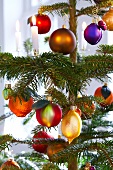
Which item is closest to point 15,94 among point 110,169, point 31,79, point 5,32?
point 31,79

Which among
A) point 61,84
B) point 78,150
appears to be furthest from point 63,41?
point 78,150

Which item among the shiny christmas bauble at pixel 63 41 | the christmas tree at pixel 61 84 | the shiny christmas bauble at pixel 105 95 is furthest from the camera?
the shiny christmas bauble at pixel 105 95

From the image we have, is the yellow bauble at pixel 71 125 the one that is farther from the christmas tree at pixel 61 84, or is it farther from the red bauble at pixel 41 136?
the red bauble at pixel 41 136

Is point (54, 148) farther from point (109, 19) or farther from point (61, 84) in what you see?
point (109, 19)

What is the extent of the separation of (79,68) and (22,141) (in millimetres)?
252

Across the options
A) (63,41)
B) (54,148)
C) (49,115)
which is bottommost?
(54,148)

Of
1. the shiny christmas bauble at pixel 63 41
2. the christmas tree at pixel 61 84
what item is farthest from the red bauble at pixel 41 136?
the shiny christmas bauble at pixel 63 41

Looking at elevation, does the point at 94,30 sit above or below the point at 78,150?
above

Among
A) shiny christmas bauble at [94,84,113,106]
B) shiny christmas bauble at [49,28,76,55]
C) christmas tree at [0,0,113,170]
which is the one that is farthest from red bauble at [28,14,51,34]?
shiny christmas bauble at [94,84,113,106]

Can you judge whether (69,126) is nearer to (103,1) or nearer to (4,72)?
(4,72)

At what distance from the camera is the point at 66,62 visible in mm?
751

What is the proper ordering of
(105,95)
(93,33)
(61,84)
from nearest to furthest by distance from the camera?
(61,84) < (93,33) < (105,95)

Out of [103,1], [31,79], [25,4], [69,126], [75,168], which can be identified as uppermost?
[25,4]

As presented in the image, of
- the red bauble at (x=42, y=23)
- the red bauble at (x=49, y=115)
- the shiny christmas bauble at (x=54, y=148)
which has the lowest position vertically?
the shiny christmas bauble at (x=54, y=148)
